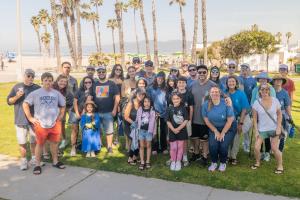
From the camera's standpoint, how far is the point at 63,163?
6715 millimetres

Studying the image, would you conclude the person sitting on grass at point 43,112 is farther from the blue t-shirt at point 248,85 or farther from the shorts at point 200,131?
the blue t-shirt at point 248,85

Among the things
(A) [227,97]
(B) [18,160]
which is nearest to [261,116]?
(A) [227,97]

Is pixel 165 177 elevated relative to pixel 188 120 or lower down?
A: lower down

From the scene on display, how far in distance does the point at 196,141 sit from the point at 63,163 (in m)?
2.67

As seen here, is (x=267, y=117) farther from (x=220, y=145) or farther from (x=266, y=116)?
(x=220, y=145)

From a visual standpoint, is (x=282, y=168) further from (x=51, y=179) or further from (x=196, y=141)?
(x=51, y=179)

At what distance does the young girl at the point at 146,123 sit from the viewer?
6398 millimetres

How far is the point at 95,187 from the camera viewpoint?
5.54 meters

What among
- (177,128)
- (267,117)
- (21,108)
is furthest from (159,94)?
(21,108)

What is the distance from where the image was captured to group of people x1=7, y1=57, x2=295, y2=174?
6.07 meters

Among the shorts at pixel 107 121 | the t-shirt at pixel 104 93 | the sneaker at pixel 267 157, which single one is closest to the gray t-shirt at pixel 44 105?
the t-shirt at pixel 104 93

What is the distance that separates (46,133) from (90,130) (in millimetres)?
1197

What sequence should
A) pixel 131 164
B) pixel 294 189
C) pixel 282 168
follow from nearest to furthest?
pixel 294 189 → pixel 282 168 → pixel 131 164

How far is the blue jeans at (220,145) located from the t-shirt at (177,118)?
49 cm
